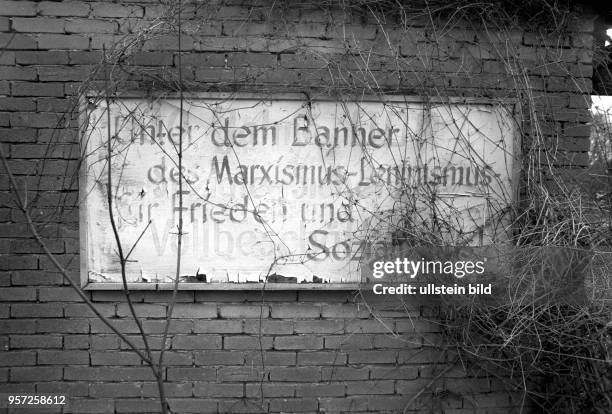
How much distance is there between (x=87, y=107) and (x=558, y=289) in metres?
2.63

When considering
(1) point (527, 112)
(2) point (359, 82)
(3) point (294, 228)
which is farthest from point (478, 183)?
(3) point (294, 228)

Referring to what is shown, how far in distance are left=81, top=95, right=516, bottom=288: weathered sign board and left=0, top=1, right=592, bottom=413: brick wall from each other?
0.36 ft

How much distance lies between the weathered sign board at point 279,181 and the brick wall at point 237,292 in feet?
0.36

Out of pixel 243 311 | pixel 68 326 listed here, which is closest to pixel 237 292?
pixel 243 311

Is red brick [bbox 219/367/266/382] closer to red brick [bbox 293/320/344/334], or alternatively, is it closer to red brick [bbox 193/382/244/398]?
red brick [bbox 193/382/244/398]

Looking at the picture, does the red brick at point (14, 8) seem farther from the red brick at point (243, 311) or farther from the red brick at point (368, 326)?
the red brick at point (368, 326)

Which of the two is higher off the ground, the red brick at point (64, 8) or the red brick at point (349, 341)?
the red brick at point (64, 8)

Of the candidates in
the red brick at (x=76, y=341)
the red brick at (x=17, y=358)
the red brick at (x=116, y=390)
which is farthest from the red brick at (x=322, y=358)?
the red brick at (x=17, y=358)

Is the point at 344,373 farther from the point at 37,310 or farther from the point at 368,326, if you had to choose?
the point at 37,310

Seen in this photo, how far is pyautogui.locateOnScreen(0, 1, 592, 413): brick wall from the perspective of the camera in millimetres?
2670

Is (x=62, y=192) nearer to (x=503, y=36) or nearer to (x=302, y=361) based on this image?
(x=302, y=361)

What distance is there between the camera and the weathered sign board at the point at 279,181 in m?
2.71

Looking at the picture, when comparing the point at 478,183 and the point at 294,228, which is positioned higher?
the point at 478,183

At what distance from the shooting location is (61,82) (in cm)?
267
